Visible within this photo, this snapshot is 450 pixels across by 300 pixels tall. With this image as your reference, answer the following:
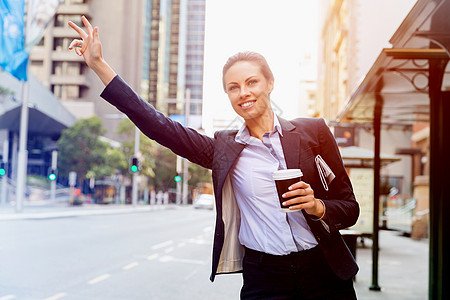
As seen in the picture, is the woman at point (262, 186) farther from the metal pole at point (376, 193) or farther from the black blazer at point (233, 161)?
the metal pole at point (376, 193)

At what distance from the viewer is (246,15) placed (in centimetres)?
436

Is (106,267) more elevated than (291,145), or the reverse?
(291,145)

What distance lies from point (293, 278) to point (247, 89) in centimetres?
77

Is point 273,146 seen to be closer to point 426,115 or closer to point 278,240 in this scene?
point 278,240

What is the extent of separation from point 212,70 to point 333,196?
79.6 inches

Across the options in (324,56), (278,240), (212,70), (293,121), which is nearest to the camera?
(278,240)

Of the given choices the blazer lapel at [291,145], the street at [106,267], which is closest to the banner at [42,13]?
the street at [106,267]

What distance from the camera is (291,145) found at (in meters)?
2.26

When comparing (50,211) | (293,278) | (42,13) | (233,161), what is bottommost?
(50,211)

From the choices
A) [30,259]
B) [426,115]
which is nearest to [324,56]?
[426,115]

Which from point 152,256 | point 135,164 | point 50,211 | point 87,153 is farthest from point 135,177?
point 152,256

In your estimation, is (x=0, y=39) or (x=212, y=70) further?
(x=0, y=39)

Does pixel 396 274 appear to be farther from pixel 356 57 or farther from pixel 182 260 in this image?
pixel 356 57

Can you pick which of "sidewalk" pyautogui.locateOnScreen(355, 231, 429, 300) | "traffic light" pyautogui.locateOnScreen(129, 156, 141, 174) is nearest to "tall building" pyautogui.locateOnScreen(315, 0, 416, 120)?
"sidewalk" pyautogui.locateOnScreen(355, 231, 429, 300)
